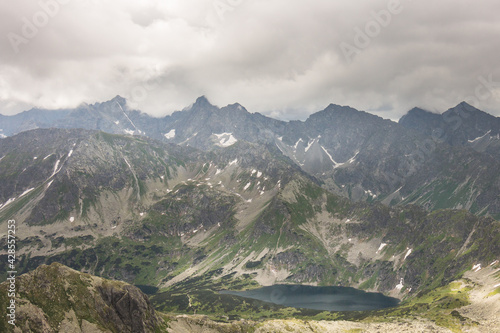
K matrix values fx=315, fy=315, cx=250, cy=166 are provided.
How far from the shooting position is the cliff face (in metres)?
87.1

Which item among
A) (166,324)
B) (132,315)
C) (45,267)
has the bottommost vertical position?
(166,324)

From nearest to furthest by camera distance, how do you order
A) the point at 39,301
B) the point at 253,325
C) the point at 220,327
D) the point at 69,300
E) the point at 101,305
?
the point at 39,301
the point at 69,300
the point at 101,305
the point at 220,327
the point at 253,325

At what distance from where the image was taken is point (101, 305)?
104750 mm

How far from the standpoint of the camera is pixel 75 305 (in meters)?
98.1

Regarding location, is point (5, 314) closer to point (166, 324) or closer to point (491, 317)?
point (166, 324)

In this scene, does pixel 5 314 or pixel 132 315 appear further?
pixel 132 315

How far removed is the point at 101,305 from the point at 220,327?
56.1m

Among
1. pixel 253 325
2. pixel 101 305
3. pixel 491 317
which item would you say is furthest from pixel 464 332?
pixel 101 305

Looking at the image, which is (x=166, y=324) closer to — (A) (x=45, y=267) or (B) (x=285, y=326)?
(A) (x=45, y=267)

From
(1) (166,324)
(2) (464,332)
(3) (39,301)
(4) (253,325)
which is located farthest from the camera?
(2) (464,332)

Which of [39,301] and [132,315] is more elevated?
[39,301]

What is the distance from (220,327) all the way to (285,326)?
43.4 m

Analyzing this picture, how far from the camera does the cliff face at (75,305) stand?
87062mm

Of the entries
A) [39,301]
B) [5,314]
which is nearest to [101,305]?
[39,301]
